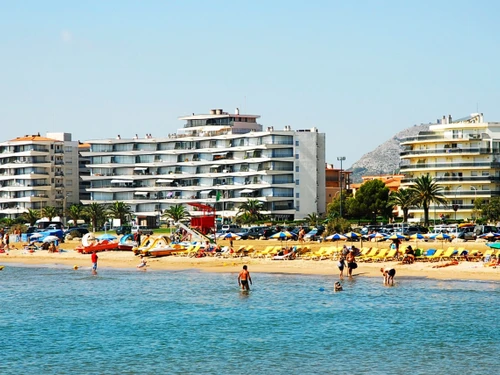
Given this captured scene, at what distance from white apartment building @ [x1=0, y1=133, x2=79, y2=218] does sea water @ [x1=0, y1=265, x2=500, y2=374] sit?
90649 millimetres

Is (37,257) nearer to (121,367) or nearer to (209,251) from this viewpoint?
(209,251)

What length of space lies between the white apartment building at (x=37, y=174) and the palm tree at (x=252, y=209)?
126ft

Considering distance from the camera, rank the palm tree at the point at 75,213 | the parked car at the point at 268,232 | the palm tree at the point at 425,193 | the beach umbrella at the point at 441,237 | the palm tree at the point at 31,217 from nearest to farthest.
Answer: the beach umbrella at the point at 441,237 → the parked car at the point at 268,232 → the palm tree at the point at 425,193 → the palm tree at the point at 75,213 → the palm tree at the point at 31,217

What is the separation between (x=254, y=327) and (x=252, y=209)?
265 ft

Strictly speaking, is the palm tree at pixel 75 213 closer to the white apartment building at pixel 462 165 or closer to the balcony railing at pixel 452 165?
the white apartment building at pixel 462 165

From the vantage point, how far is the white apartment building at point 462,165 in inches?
4459

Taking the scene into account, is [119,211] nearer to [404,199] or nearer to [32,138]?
[32,138]

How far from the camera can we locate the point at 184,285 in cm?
5588

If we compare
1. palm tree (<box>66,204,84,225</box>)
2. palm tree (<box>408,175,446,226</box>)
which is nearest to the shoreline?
palm tree (<box>408,175,446,226</box>)

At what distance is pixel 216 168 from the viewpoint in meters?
132

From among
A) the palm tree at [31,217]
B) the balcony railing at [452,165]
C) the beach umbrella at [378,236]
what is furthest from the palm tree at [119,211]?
the beach umbrella at [378,236]

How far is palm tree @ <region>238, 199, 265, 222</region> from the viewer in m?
119

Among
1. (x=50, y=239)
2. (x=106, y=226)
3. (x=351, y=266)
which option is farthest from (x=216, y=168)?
(x=351, y=266)

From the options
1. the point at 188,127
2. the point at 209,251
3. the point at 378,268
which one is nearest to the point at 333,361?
the point at 378,268
